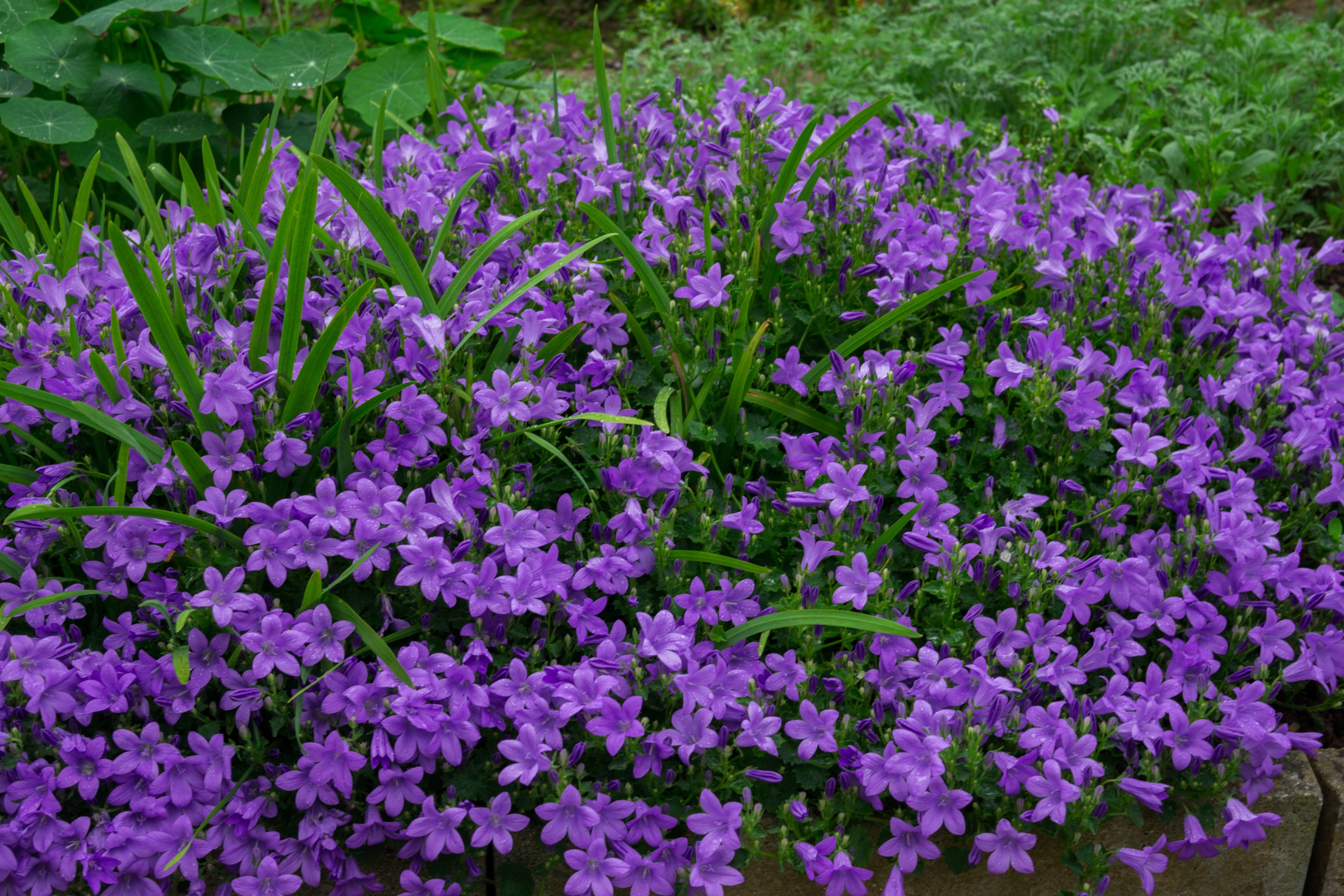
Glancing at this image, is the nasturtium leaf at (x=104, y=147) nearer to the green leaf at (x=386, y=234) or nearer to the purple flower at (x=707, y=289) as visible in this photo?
the green leaf at (x=386, y=234)

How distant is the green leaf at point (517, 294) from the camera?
2.11 metres

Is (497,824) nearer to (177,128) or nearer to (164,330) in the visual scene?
(164,330)

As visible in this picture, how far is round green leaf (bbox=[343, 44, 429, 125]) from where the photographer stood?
3752mm

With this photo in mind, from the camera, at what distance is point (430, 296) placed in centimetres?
218

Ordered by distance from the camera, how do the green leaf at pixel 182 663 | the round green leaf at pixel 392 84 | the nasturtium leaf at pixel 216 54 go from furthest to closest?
the round green leaf at pixel 392 84, the nasturtium leaf at pixel 216 54, the green leaf at pixel 182 663

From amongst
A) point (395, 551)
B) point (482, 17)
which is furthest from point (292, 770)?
point (482, 17)

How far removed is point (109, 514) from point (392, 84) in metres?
2.55

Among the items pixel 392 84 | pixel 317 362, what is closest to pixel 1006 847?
pixel 317 362

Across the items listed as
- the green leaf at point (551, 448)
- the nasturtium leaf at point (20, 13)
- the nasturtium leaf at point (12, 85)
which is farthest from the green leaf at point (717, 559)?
the nasturtium leaf at point (20, 13)

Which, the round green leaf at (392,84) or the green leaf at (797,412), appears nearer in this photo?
the green leaf at (797,412)

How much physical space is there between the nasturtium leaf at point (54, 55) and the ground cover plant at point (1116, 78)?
6.89 feet

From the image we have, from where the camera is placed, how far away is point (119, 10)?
321 cm

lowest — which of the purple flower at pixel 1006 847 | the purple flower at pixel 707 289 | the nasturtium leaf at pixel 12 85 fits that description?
the purple flower at pixel 1006 847

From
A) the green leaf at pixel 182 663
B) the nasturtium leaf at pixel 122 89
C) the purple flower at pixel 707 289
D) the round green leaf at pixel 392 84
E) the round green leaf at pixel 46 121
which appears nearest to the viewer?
the green leaf at pixel 182 663
